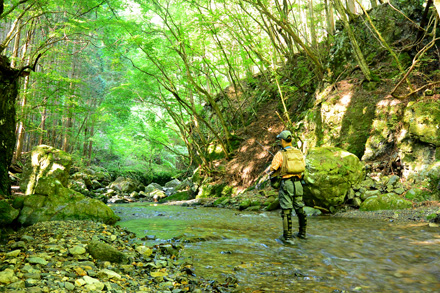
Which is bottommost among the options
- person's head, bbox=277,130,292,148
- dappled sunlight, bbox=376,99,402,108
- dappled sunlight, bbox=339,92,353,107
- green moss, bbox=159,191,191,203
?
green moss, bbox=159,191,191,203

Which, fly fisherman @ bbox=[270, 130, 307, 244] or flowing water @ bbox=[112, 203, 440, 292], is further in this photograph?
fly fisherman @ bbox=[270, 130, 307, 244]

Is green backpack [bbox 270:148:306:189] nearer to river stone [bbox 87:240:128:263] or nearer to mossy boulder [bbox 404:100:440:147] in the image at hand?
river stone [bbox 87:240:128:263]

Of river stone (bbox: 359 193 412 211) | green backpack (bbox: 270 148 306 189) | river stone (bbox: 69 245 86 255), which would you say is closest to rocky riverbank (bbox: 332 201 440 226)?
river stone (bbox: 359 193 412 211)

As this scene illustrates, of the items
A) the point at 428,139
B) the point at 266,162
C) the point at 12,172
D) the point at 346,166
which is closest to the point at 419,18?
the point at 428,139

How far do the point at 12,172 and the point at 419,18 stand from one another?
627 inches

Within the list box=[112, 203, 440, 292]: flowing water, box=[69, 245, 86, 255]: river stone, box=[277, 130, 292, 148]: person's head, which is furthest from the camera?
box=[277, 130, 292, 148]: person's head

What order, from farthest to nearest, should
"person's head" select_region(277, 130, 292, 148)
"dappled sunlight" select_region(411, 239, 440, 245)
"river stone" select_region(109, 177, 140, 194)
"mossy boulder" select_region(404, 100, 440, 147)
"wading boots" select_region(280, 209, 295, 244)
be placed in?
"river stone" select_region(109, 177, 140, 194) < "mossy boulder" select_region(404, 100, 440, 147) < "person's head" select_region(277, 130, 292, 148) < "wading boots" select_region(280, 209, 295, 244) < "dappled sunlight" select_region(411, 239, 440, 245)

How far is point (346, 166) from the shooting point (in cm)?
777

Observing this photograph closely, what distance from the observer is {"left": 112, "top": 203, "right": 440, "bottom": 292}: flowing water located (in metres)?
2.85

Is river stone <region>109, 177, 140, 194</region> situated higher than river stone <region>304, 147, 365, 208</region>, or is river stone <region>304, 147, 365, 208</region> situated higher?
river stone <region>304, 147, 365, 208</region>

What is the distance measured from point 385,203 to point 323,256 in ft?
13.8

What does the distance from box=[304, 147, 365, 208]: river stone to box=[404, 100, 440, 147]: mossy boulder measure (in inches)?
67.0

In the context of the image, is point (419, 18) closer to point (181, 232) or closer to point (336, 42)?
point (336, 42)

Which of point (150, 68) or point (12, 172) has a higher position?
point (150, 68)
